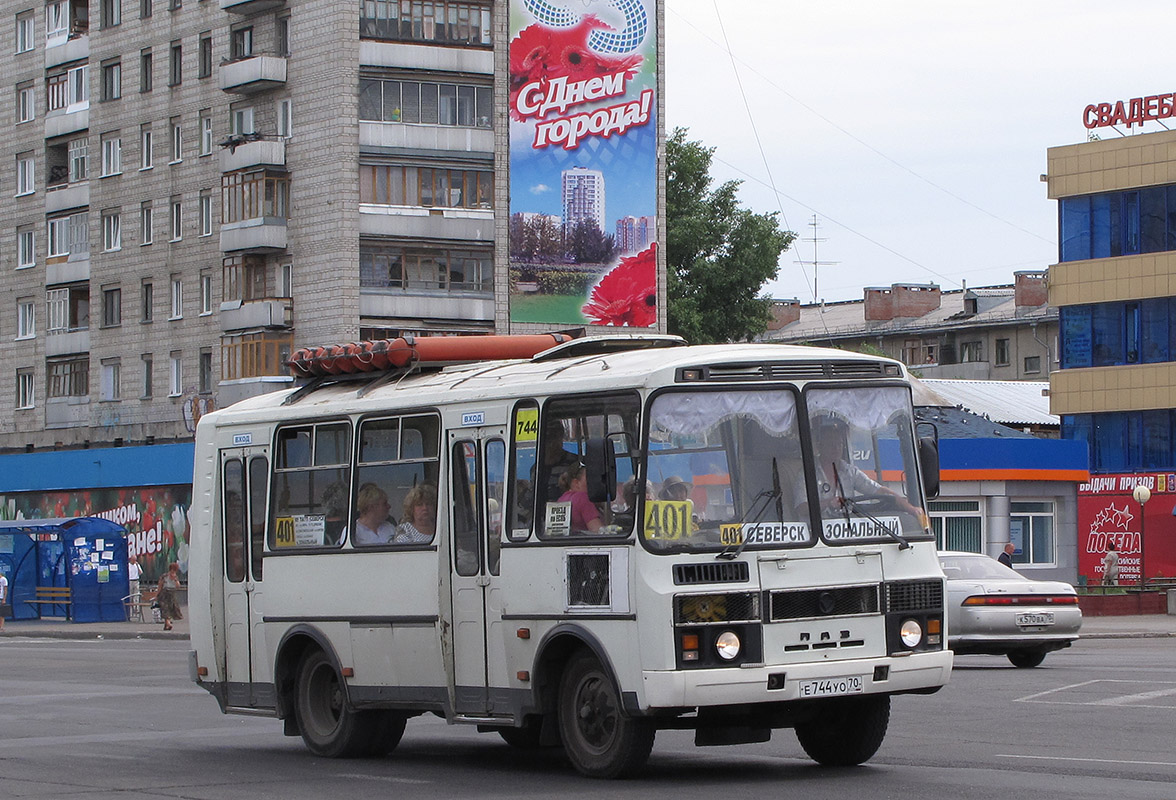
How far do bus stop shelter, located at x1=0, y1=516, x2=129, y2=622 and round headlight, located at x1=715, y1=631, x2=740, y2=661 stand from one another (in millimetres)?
39552

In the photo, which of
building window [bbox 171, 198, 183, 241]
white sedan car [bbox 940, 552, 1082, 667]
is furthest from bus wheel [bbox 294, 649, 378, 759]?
building window [bbox 171, 198, 183, 241]

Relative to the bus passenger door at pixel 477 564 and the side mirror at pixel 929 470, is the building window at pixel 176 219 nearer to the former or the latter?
the bus passenger door at pixel 477 564

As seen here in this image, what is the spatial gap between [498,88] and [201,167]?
1035cm

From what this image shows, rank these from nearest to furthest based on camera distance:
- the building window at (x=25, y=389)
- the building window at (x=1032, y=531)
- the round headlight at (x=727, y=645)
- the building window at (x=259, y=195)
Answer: the round headlight at (x=727, y=645), the building window at (x=1032, y=531), the building window at (x=259, y=195), the building window at (x=25, y=389)

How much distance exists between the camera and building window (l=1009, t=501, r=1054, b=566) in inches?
1965

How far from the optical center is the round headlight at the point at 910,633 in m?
12.2

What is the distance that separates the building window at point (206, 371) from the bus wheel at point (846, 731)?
48.5m

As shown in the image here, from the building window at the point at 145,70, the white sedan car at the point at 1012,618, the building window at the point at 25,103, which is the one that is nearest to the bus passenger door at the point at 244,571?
the white sedan car at the point at 1012,618

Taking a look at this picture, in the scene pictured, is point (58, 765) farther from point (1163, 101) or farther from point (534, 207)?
point (1163, 101)

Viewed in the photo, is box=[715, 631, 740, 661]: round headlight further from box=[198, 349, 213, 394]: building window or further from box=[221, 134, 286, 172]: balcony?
box=[198, 349, 213, 394]: building window

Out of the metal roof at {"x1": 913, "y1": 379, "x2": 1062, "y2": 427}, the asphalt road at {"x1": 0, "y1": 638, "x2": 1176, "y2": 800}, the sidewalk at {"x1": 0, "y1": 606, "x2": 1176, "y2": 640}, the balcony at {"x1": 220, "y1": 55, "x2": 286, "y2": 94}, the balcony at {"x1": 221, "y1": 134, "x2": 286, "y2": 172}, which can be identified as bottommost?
the sidewalk at {"x1": 0, "y1": 606, "x2": 1176, "y2": 640}

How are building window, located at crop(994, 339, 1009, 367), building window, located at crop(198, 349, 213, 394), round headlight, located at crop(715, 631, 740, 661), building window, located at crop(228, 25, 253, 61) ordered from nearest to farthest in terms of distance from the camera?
round headlight, located at crop(715, 631, 740, 661), building window, located at crop(228, 25, 253, 61), building window, located at crop(198, 349, 213, 394), building window, located at crop(994, 339, 1009, 367)

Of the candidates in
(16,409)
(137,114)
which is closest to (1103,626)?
(137,114)

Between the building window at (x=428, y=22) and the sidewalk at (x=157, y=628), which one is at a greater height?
the building window at (x=428, y=22)
